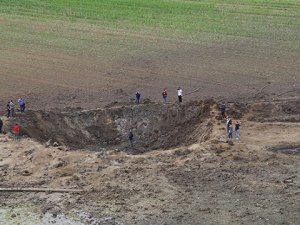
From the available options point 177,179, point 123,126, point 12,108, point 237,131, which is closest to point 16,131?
point 12,108

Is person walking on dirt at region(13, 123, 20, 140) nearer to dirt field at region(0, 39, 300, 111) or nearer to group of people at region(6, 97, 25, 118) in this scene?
group of people at region(6, 97, 25, 118)

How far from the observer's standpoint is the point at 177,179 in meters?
28.0

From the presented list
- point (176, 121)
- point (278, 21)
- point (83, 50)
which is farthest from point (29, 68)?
point (278, 21)

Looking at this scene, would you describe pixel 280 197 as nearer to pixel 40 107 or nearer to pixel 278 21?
pixel 40 107

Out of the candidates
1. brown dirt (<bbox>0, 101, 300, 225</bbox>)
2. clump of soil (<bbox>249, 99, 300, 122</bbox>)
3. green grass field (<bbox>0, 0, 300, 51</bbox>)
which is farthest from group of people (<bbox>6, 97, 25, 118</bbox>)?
green grass field (<bbox>0, 0, 300, 51</bbox>)

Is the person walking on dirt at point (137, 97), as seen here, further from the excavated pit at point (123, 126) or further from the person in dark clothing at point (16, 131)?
the person in dark clothing at point (16, 131)

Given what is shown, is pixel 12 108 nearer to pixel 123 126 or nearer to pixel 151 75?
pixel 123 126

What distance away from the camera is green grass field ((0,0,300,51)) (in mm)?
51688

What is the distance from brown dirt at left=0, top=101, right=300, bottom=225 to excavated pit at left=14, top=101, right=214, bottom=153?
1920mm

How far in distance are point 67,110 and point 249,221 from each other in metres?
15.0

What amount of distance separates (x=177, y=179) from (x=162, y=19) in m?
30.4

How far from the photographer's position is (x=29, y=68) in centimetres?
4450

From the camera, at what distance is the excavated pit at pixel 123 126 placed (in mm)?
33906

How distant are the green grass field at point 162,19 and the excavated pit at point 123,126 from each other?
14953 mm
